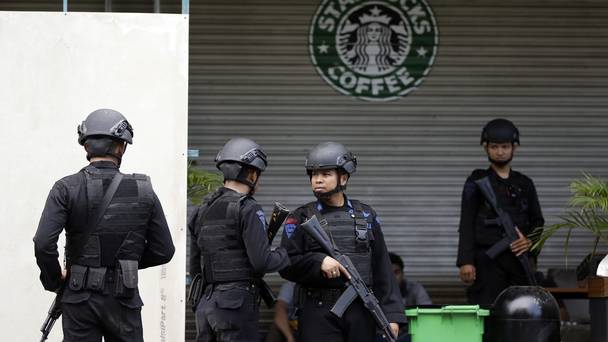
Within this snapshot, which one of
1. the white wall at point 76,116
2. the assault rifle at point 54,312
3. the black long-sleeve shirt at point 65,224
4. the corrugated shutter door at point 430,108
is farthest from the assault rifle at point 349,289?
the corrugated shutter door at point 430,108

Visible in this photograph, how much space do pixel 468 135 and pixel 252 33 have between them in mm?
2173

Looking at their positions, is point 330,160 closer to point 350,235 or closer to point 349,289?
point 350,235

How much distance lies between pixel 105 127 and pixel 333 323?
1873 mm

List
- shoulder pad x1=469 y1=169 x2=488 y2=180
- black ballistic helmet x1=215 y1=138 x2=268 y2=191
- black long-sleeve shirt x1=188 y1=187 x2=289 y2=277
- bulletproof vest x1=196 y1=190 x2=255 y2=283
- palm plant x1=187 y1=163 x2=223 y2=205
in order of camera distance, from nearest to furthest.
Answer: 1. black long-sleeve shirt x1=188 y1=187 x2=289 y2=277
2. bulletproof vest x1=196 y1=190 x2=255 y2=283
3. black ballistic helmet x1=215 y1=138 x2=268 y2=191
4. palm plant x1=187 y1=163 x2=223 y2=205
5. shoulder pad x1=469 y1=169 x2=488 y2=180

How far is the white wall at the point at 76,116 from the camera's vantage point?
8.29m

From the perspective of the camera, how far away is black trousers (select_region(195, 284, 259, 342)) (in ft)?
23.4

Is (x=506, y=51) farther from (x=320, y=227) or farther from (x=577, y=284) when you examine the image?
(x=320, y=227)

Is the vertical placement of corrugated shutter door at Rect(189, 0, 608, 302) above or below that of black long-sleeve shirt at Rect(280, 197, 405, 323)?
above

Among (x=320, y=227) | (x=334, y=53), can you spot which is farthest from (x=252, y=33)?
(x=320, y=227)

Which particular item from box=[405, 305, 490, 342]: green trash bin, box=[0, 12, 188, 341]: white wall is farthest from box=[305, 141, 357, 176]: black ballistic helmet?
box=[405, 305, 490, 342]: green trash bin

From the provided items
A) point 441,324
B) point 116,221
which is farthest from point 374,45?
point 116,221

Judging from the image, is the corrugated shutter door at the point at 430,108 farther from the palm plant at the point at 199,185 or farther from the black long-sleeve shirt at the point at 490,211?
the palm plant at the point at 199,185

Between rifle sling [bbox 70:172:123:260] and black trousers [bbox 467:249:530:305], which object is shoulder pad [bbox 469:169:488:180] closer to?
A: black trousers [bbox 467:249:530:305]

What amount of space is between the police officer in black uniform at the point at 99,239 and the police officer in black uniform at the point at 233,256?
1.47 feet
